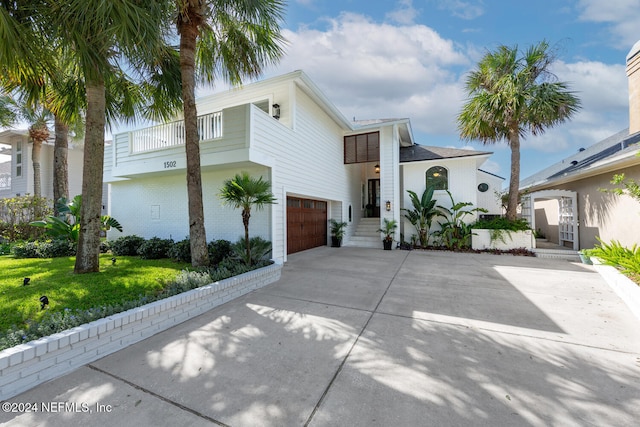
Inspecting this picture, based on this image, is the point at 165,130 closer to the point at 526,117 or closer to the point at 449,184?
the point at 449,184

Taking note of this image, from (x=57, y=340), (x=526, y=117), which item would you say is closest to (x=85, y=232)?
(x=57, y=340)

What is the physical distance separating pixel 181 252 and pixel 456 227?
1154 centimetres

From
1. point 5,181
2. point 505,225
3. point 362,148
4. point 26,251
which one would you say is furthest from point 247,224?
point 5,181

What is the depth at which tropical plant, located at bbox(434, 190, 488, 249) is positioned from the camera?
1141 cm

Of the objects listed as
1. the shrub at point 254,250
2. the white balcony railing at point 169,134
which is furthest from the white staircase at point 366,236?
the white balcony railing at point 169,134

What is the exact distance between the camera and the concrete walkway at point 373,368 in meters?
2.06

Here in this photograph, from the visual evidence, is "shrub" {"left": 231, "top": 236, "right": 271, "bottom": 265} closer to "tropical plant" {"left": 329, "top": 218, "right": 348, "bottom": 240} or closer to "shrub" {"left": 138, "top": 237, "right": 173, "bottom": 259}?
"shrub" {"left": 138, "top": 237, "right": 173, "bottom": 259}

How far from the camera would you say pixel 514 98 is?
9.45m

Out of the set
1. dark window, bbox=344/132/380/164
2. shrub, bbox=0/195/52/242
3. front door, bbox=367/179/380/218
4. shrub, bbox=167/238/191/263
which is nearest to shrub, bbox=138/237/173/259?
shrub, bbox=167/238/191/263

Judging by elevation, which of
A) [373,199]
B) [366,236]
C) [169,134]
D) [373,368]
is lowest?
[373,368]

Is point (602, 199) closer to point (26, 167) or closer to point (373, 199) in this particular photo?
point (373, 199)

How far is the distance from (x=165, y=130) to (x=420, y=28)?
985 cm

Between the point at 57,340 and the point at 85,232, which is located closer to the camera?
the point at 57,340

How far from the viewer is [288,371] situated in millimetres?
2623
